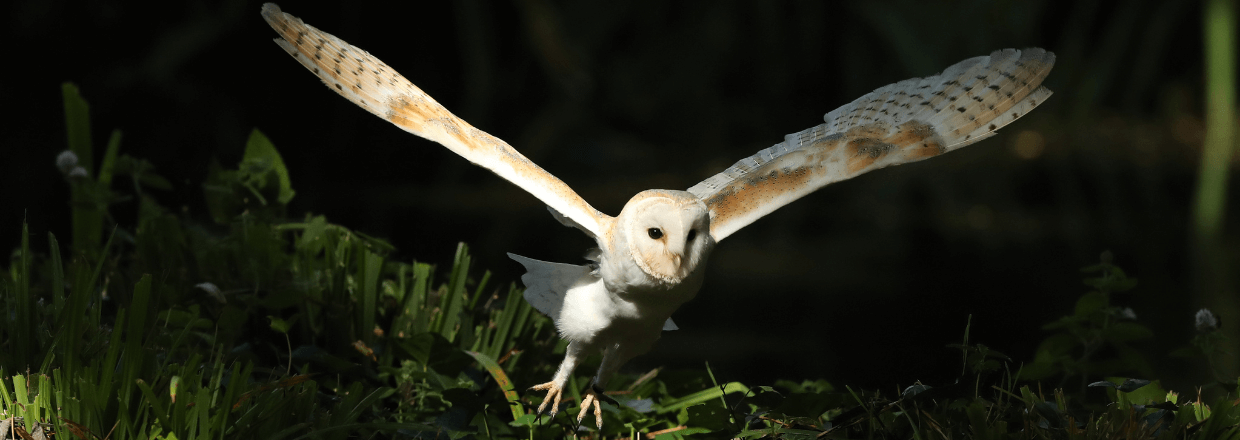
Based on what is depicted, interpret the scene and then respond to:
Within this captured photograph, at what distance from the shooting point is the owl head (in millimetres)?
1218

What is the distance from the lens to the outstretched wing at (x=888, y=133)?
145 cm

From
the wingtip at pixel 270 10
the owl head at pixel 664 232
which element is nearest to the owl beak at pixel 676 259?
the owl head at pixel 664 232

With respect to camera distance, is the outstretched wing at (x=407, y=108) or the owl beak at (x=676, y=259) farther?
the outstretched wing at (x=407, y=108)

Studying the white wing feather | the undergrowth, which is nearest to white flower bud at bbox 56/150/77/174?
the undergrowth

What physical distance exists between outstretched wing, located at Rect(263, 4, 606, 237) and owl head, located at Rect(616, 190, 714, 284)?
132 millimetres

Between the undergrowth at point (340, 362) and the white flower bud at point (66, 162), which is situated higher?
the white flower bud at point (66, 162)

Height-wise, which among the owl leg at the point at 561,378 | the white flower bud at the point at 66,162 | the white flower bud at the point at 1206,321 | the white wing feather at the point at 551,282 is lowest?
the owl leg at the point at 561,378

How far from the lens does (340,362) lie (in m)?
1.59

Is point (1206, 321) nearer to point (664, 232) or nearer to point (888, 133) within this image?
point (888, 133)

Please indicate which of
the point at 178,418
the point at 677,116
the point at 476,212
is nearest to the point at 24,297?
the point at 178,418

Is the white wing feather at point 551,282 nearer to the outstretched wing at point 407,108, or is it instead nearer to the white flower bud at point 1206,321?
the outstretched wing at point 407,108

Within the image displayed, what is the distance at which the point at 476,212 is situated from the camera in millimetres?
5453

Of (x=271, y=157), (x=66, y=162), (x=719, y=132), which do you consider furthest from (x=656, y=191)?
(x=719, y=132)

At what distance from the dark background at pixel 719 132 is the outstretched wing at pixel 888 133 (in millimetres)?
1898
